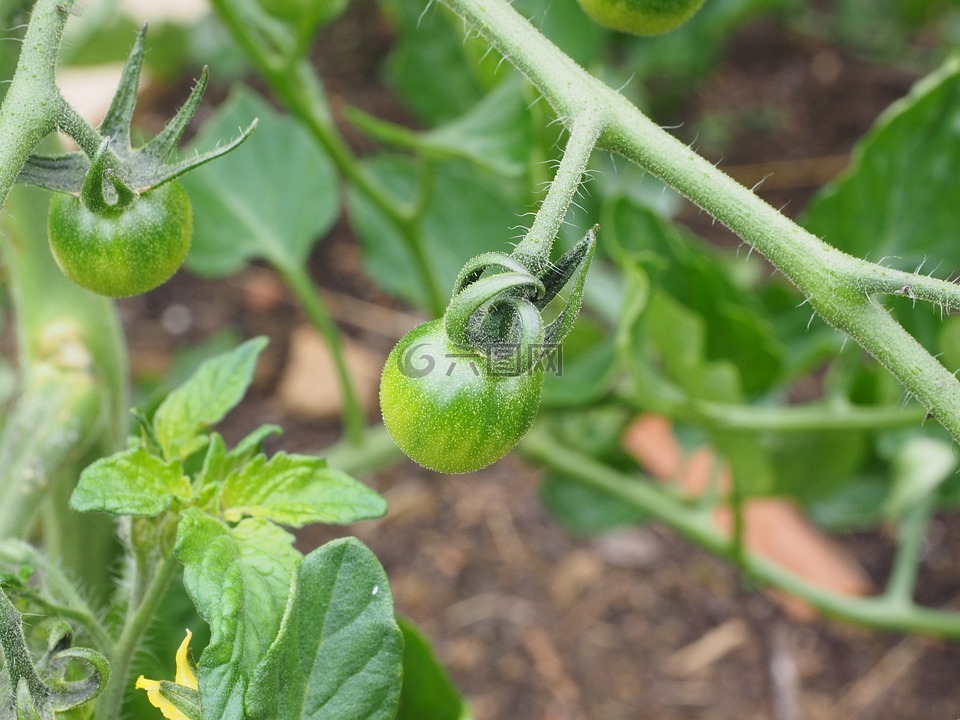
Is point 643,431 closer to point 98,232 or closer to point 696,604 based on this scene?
point 696,604

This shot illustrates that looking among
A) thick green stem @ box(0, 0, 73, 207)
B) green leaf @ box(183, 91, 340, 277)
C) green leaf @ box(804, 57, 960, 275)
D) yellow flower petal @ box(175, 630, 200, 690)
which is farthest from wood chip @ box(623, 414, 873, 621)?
thick green stem @ box(0, 0, 73, 207)

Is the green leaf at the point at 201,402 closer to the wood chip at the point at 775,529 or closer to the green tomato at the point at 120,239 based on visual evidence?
the green tomato at the point at 120,239

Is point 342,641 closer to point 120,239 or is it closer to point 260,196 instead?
point 120,239

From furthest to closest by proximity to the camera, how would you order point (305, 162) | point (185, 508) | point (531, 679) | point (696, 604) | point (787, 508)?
1. point (787, 508)
2. point (696, 604)
3. point (531, 679)
4. point (305, 162)
5. point (185, 508)

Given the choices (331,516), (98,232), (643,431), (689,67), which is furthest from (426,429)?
(689,67)

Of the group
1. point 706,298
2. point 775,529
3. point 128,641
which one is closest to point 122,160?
point 128,641

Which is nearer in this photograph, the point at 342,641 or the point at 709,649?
the point at 342,641

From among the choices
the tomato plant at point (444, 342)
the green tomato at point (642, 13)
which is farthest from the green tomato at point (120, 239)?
the green tomato at point (642, 13)
